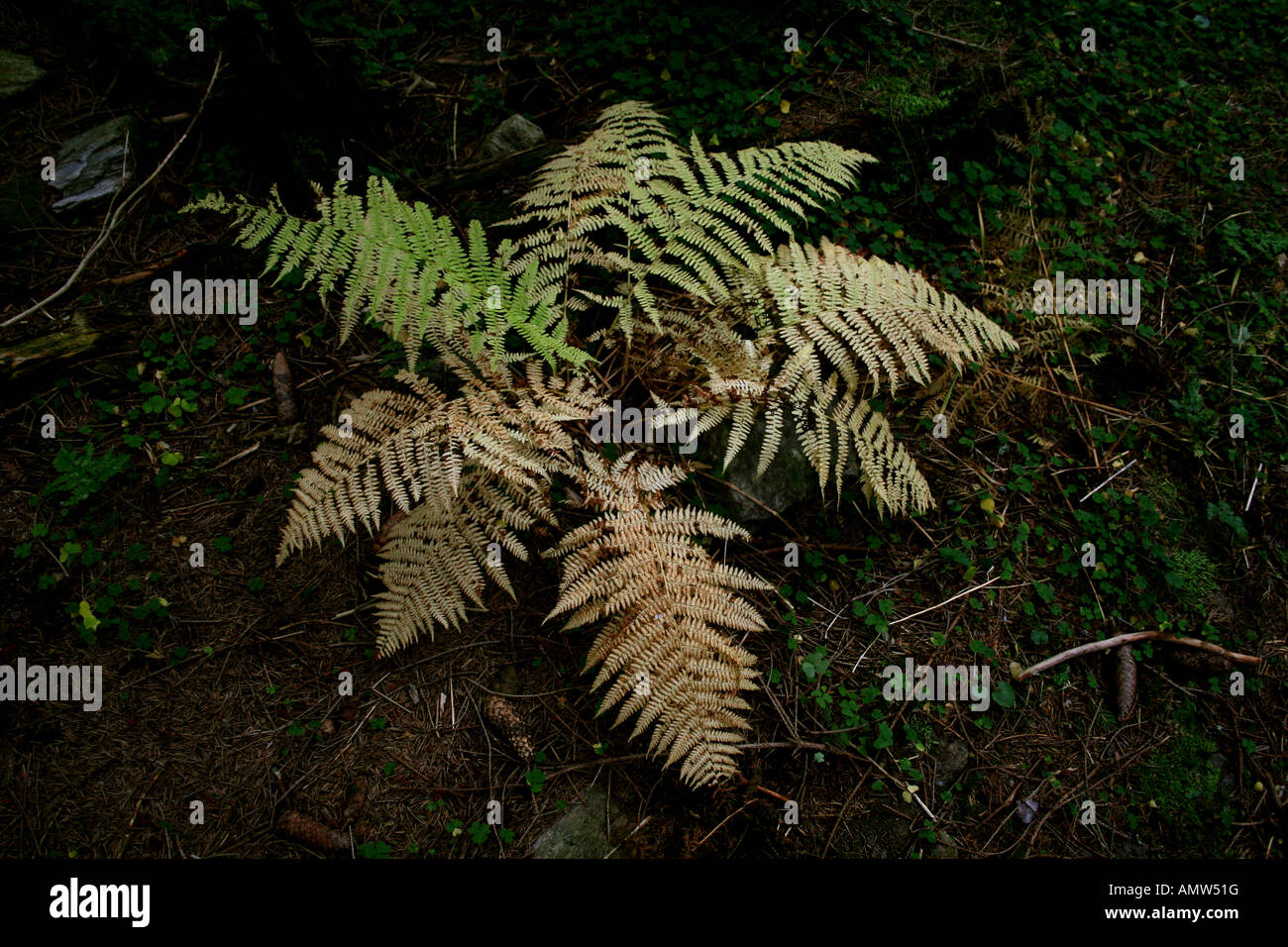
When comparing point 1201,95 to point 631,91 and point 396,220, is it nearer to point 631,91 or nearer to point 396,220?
point 631,91

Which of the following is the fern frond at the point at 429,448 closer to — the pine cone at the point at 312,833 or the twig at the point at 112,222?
the pine cone at the point at 312,833

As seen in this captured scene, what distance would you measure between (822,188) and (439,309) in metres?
2.15

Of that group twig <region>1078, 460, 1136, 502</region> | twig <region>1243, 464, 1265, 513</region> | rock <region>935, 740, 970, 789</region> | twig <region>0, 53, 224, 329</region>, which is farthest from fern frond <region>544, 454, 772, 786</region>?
twig <region>0, 53, 224, 329</region>

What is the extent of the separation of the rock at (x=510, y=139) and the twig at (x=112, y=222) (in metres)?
1.36

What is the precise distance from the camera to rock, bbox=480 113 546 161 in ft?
11.9

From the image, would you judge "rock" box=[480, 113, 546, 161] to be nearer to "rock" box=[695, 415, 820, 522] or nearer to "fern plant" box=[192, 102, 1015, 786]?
"fern plant" box=[192, 102, 1015, 786]

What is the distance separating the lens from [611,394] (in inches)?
125

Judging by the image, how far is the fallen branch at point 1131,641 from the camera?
2912 millimetres

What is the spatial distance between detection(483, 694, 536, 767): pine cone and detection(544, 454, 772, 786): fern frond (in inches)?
14.8

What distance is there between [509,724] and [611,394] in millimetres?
1543

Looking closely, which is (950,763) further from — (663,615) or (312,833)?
(312,833)

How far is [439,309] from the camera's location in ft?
9.20

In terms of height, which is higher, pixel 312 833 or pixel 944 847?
pixel 312 833

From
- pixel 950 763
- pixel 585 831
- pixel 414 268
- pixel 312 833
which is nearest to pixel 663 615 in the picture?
pixel 585 831
